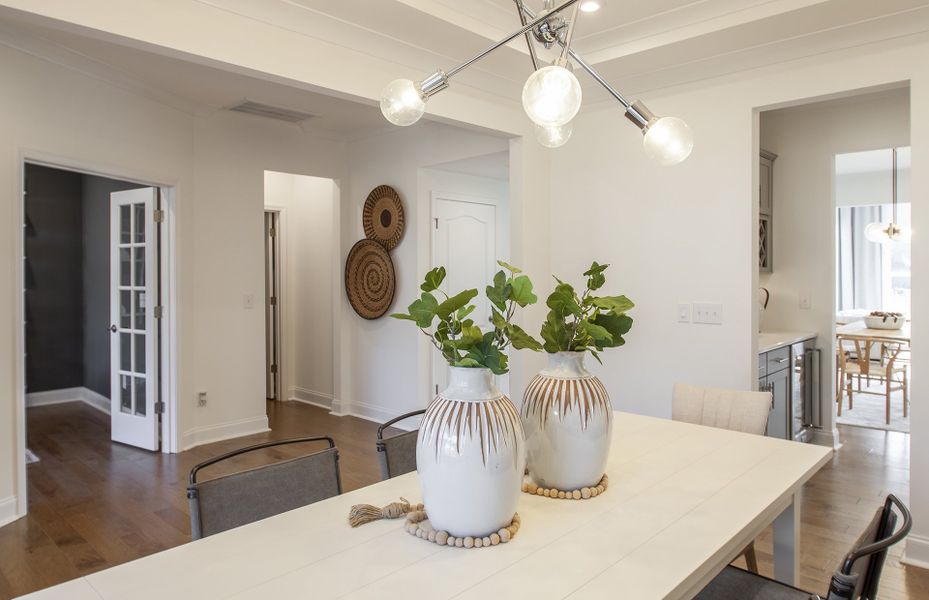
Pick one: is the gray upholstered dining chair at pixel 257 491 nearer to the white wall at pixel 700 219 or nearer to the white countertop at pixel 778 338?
the white wall at pixel 700 219

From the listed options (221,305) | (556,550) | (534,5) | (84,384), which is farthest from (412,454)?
(84,384)

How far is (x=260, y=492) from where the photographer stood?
1.60 metres

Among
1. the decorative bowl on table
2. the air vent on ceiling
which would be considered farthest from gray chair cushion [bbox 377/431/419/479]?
the decorative bowl on table

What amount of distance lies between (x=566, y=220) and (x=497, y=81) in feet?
3.11

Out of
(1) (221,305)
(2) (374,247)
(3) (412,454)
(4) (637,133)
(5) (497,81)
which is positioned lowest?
(3) (412,454)

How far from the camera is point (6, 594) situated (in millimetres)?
2480

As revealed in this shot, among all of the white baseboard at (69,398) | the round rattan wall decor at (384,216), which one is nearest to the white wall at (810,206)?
the round rattan wall decor at (384,216)

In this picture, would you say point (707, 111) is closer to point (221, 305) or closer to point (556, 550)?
point (556, 550)

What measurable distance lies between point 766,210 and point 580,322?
3.59 meters

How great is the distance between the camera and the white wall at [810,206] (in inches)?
170

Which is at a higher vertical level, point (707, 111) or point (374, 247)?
point (707, 111)

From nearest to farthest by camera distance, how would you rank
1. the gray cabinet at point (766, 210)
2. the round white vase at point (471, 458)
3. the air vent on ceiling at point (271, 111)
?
the round white vase at point (471, 458) < the gray cabinet at point (766, 210) < the air vent on ceiling at point (271, 111)

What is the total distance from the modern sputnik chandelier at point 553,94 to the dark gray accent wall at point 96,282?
16.9ft

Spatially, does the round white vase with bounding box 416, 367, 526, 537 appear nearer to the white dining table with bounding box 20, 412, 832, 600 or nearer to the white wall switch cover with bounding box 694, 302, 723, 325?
the white dining table with bounding box 20, 412, 832, 600
